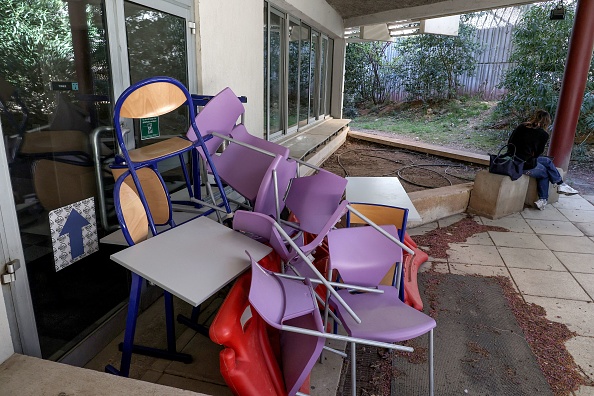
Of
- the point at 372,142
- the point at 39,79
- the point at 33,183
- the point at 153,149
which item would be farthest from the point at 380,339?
the point at 372,142

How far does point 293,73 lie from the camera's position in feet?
21.5

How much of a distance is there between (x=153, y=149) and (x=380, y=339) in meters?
1.39

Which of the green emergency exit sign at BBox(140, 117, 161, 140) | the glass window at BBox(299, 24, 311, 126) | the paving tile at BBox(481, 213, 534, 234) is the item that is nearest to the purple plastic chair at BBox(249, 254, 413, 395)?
the green emergency exit sign at BBox(140, 117, 161, 140)

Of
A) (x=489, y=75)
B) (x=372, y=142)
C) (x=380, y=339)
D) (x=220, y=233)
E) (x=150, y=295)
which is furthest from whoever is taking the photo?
(x=489, y=75)

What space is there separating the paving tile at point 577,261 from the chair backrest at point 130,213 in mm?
3560

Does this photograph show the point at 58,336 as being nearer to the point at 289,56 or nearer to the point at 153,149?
the point at 153,149

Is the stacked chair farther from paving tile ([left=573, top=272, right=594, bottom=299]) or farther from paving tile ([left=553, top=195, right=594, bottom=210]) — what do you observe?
paving tile ([left=553, top=195, right=594, bottom=210])

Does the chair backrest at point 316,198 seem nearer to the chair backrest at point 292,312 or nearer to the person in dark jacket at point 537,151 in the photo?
the chair backrest at point 292,312

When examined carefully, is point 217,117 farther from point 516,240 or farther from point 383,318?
point 516,240

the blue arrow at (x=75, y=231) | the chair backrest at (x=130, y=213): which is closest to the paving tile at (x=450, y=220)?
the chair backrest at (x=130, y=213)

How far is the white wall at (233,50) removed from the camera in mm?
3062

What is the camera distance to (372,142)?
365 inches

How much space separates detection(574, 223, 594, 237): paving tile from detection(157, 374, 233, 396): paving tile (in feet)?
14.1

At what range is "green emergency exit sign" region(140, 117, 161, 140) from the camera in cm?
243
